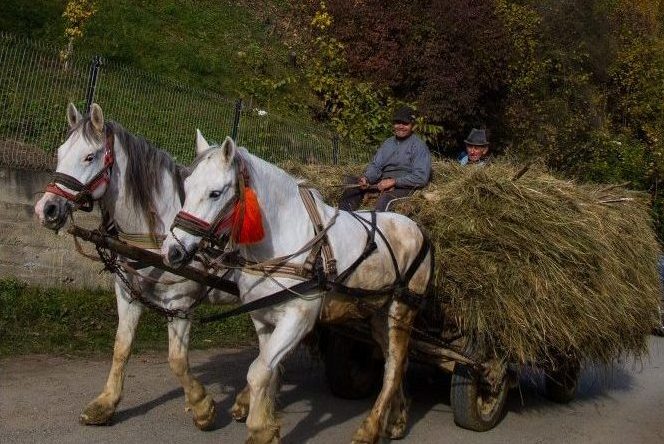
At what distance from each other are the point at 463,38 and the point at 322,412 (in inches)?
511

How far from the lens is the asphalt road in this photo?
582 centimetres

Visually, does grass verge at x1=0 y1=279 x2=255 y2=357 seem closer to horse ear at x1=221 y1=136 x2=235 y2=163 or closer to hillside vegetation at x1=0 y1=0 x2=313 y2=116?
horse ear at x1=221 y1=136 x2=235 y2=163

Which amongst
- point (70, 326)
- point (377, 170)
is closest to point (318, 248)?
point (377, 170)

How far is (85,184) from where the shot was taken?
17.9ft

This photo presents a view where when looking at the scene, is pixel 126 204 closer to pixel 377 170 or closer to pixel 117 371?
pixel 117 371

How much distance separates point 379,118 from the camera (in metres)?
16.3

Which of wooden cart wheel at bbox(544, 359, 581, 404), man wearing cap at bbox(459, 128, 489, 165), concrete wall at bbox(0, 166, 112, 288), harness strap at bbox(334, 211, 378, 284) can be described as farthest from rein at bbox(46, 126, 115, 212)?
wooden cart wheel at bbox(544, 359, 581, 404)

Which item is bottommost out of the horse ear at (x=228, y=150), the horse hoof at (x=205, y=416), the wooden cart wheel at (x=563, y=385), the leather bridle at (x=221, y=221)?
the horse hoof at (x=205, y=416)

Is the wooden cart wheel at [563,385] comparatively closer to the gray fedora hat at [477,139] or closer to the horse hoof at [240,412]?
the gray fedora hat at [477,139]

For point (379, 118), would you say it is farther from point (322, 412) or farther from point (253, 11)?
point (322, 412)

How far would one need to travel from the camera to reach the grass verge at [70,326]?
802cm

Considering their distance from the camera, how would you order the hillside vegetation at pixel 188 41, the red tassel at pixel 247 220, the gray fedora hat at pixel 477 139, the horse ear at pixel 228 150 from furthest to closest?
the hillside vegetation at pixel 188 41 < the gray fedora hat at pixel 477 139 < the red tassel at pixel 247 220 < the horse ear at pixel 228 150

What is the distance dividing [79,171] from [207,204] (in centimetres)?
128

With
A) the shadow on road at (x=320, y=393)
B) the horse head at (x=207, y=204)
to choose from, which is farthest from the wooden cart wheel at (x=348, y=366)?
the horse head at (x=207, y=204)
